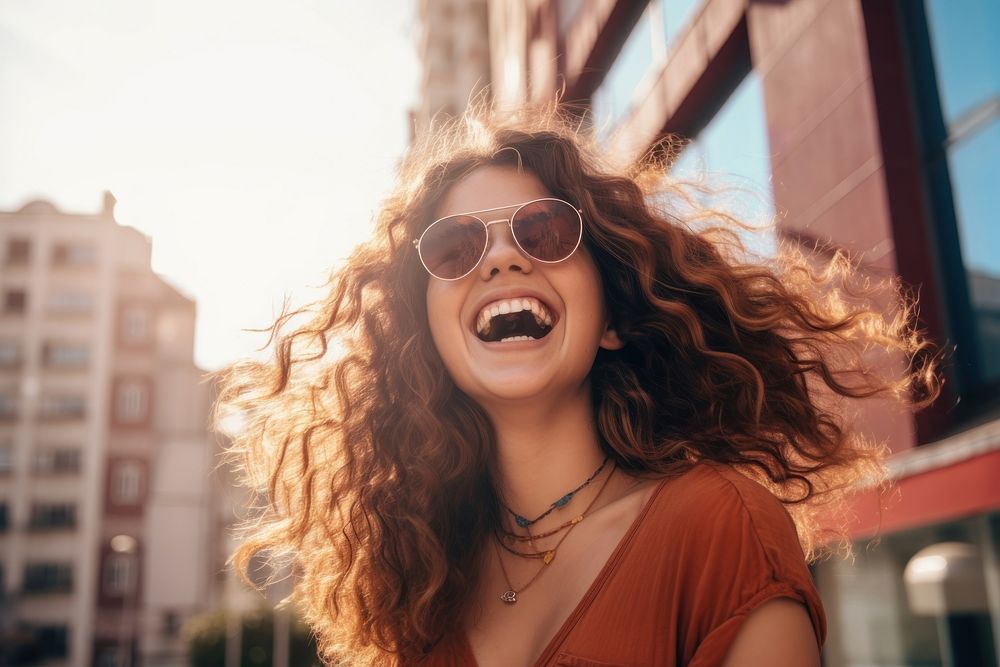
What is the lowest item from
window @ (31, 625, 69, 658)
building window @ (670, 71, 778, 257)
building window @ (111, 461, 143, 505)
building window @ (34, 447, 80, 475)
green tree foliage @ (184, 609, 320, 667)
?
window @ (31, 625, 69, 658)

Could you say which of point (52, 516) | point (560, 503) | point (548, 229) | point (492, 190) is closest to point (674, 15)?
point (492, 190)

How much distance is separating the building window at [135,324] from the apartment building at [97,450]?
0.07 metres

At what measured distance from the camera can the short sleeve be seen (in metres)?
1.70

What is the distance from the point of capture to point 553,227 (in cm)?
238

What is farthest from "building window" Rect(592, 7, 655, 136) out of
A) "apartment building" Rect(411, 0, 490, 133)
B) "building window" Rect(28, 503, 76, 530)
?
"building window" Rect(28, 503, 76, 530)

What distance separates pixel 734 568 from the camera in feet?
5.75

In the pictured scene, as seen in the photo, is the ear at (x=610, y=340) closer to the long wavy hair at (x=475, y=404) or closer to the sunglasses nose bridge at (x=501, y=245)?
the long wavy hair at (x=475, y=404)

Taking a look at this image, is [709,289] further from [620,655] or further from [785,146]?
[785,146]

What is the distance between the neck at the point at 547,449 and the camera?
2383mm

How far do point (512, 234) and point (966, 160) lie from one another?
16.6ft

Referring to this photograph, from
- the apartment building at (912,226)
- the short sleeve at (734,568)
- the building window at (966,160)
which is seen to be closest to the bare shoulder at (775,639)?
the short sleeve at (734,568)

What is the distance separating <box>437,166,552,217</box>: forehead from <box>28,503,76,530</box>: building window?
47.5 m

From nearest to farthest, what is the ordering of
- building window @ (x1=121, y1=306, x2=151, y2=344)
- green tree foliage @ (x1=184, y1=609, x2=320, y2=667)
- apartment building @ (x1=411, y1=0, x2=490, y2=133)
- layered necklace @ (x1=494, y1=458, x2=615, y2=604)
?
1. layered necklace @ (x1=494, y1=458, x2=615, y2=604)
2. green tree foliage @ (x1=184, y1=609, x2=320, y2=667)
3. apartment building @ (x1=411, y1=0, x2=490, y2=133)
4. building window @ (x1=121, y1=306, x2=151, y2=344)

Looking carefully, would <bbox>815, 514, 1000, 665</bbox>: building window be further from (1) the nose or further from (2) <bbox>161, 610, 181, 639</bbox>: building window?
(2) <bbox>161, 610, 181, 639</bbox>: building window
